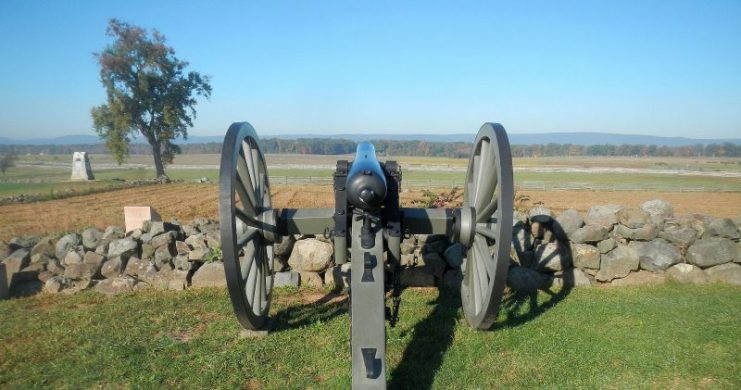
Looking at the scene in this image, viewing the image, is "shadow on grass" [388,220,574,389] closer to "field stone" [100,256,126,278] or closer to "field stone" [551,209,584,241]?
"field stone" [551,209,584,241]

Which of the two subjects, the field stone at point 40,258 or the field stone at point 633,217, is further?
the field stone at point 633,217

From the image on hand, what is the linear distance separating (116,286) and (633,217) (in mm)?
7694

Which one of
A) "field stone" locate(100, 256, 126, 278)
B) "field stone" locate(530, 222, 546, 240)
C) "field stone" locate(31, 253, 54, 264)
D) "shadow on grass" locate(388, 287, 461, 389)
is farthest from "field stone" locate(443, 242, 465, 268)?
"field stone" locate(31, 253, 54, 264)

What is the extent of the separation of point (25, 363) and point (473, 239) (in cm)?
455

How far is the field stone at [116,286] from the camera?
22.6 ft

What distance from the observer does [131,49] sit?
3638cm

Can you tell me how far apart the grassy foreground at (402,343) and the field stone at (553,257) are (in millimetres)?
500

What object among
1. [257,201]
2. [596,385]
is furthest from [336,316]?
[596,385]

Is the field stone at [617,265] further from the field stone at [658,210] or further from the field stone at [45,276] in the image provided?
the field stone at [45,276]

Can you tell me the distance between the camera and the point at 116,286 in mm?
6914

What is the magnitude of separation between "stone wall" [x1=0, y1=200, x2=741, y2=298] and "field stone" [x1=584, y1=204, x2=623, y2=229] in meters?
0.02

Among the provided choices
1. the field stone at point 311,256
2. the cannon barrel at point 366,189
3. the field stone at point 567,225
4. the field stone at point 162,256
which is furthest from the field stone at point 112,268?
the field stone at point 567,225

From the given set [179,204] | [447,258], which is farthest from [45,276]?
[179,204]

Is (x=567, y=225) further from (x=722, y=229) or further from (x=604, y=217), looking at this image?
(x=722, y=229)
